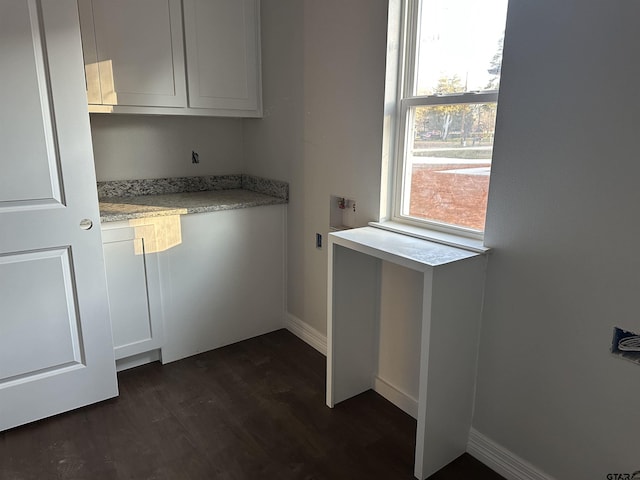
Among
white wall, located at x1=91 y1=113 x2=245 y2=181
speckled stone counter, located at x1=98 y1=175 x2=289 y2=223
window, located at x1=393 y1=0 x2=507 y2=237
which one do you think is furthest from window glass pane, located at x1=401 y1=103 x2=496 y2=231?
white wall, located at x1=91 y1=113 x2=245 y2=181

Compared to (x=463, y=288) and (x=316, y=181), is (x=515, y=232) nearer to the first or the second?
(x=463, y=288)

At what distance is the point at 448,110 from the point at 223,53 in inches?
60.3

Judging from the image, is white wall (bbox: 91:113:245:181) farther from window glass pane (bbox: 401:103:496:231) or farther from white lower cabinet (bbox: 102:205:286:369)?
window glass pane (bbox: 401:103:496:231)

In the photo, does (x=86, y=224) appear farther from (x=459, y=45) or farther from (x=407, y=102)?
(x=459, y=45)

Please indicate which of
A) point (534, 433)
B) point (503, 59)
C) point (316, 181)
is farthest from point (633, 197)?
point (316, 181)

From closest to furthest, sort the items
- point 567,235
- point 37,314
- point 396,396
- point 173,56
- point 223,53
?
point 567,235 → point 37,314 → point 396,396 → point 173,56 → point 223,53

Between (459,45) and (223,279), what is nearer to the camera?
(459,45)

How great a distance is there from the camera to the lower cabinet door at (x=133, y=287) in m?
2.38

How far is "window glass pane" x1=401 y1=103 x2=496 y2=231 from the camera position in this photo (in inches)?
71.9

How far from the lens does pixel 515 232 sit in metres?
1.68

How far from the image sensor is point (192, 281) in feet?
8.80

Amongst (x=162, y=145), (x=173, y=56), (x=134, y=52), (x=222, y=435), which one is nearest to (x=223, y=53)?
(x=173, y=56)

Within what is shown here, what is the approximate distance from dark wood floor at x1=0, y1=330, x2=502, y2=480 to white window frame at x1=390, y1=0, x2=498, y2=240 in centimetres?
98

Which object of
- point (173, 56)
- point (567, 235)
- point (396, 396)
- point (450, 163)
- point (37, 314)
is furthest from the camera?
point (173, 56)
